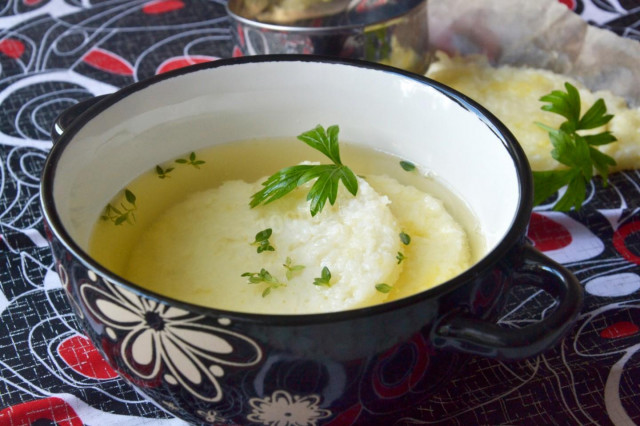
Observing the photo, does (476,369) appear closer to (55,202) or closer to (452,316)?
(452,316)

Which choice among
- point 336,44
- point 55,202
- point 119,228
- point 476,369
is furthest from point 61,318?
point 336,44

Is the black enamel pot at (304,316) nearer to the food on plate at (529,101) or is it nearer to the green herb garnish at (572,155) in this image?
the green herb garnish at (572,155)

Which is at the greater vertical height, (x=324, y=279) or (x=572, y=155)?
(x=324, y=279)

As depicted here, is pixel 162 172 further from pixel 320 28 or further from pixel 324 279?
pixel 320 28

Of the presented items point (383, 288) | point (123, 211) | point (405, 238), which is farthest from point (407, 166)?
point (123, 211)

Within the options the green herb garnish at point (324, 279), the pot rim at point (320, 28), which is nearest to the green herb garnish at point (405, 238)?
the green herb garnish at point (324, 279)
